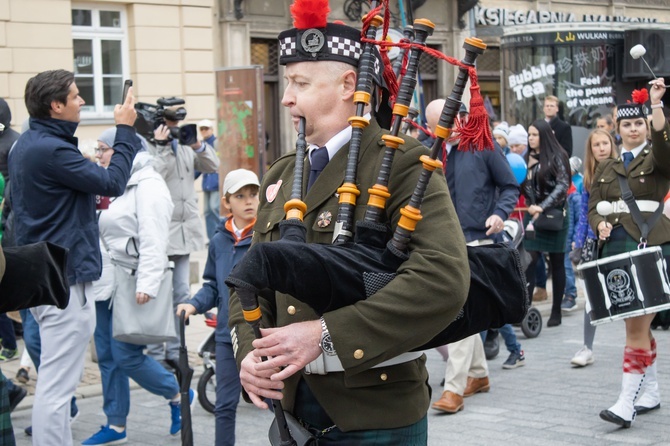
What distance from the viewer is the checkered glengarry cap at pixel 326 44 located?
9.93ft

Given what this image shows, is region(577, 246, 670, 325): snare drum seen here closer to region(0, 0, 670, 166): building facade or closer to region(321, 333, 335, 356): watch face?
region(321, 333, 335, 356): watch face

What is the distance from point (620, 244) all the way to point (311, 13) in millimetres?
4501

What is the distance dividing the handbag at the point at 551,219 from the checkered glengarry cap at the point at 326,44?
795 cm

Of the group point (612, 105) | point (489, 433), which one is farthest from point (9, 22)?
point (489, 433)

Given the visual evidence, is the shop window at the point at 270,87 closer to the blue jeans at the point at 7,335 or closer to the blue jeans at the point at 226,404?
the blue jeans at the point at 7,335

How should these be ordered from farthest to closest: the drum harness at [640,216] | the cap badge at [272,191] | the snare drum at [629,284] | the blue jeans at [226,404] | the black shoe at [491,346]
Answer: the black shoe at [491,346]
the drum harness at [640,216]
the snare drum at [629,284]
the blue jeans at [226,404]
the cap badge at [272,191]

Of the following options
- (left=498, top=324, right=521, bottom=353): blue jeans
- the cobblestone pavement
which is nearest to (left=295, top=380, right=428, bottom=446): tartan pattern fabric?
the cobblestone pavement

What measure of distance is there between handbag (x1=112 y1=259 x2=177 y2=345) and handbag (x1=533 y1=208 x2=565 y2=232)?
5.02m

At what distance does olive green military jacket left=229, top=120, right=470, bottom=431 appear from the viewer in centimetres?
270

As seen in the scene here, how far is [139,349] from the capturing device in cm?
680

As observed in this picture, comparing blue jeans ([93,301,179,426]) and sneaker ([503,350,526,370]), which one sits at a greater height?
blue jeans ([93,301,179,426])

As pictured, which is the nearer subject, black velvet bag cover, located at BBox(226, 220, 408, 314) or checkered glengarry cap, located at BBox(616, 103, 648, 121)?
black velvet bag cover, located at BBox(226, 220, 408, 314)

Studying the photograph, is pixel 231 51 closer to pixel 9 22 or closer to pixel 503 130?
pixel 9 22

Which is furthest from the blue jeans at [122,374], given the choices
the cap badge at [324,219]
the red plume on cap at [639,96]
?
the cap badge at [324,219]
